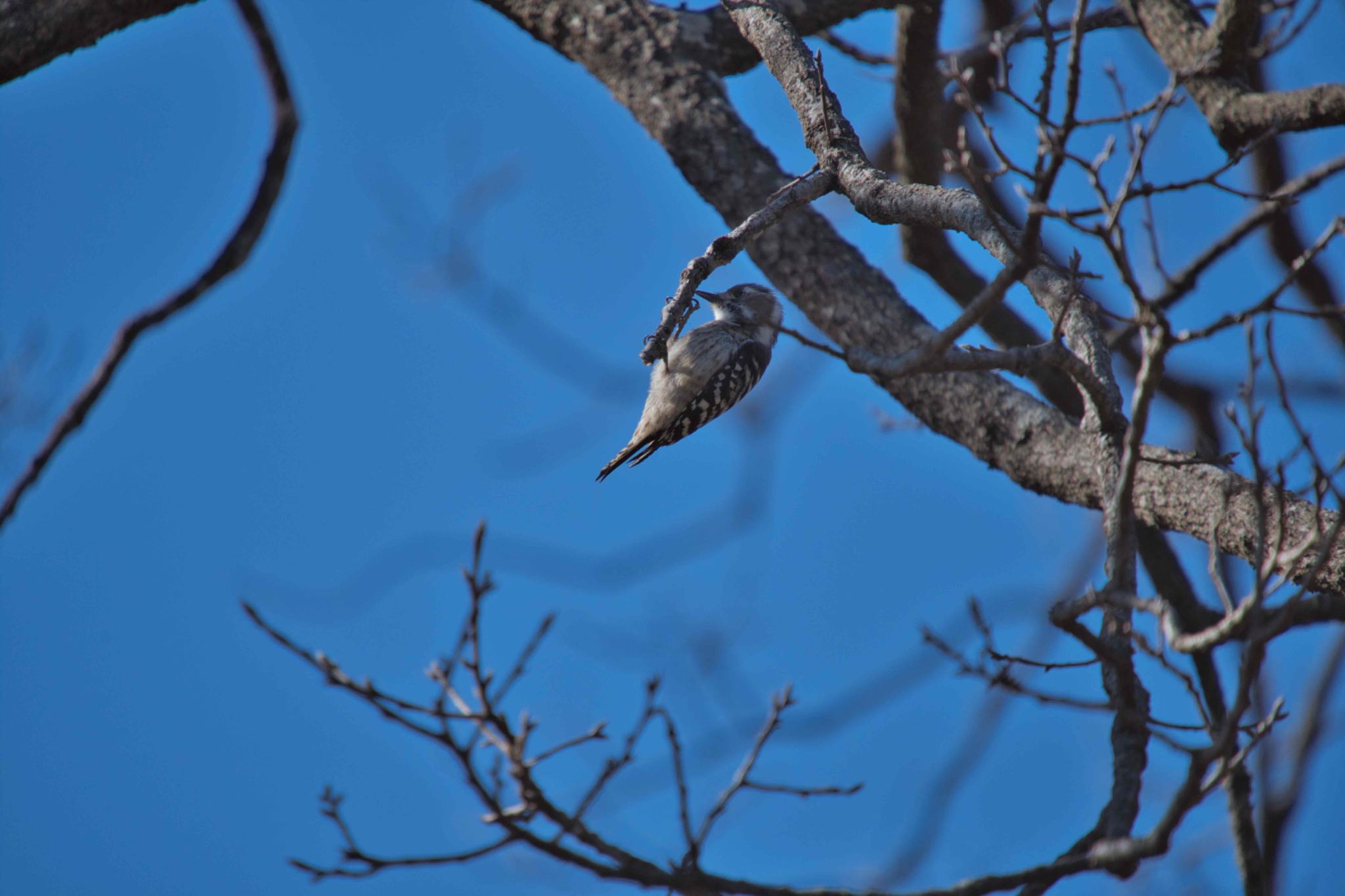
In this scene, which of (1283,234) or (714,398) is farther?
(1283,234)

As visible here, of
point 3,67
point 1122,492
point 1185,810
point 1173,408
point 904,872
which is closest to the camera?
point 1185,810

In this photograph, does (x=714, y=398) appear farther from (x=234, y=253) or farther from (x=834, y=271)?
(x=234, y=253)

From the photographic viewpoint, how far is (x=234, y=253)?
16.1ft

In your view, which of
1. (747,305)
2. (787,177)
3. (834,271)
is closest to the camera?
(834,271)

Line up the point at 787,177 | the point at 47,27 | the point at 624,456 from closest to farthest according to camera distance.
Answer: the point at 47,27 → the point at 787,177 → the point at 624,456

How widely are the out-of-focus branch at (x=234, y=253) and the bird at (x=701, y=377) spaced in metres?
2.00

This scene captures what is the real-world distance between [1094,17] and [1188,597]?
253cm

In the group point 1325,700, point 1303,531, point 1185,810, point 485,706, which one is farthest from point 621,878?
point 1325,700

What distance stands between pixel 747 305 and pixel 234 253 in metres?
2.99

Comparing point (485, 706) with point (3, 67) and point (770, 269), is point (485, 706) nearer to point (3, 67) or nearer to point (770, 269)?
point (770, 269)

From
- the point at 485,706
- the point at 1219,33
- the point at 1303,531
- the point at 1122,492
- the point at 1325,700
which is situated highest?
the point at 1219,33

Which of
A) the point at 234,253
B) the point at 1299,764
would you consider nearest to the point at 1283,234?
the point at 1299,764

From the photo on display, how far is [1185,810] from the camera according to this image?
1.83 metres

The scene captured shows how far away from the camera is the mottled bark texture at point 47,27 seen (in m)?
4.04
